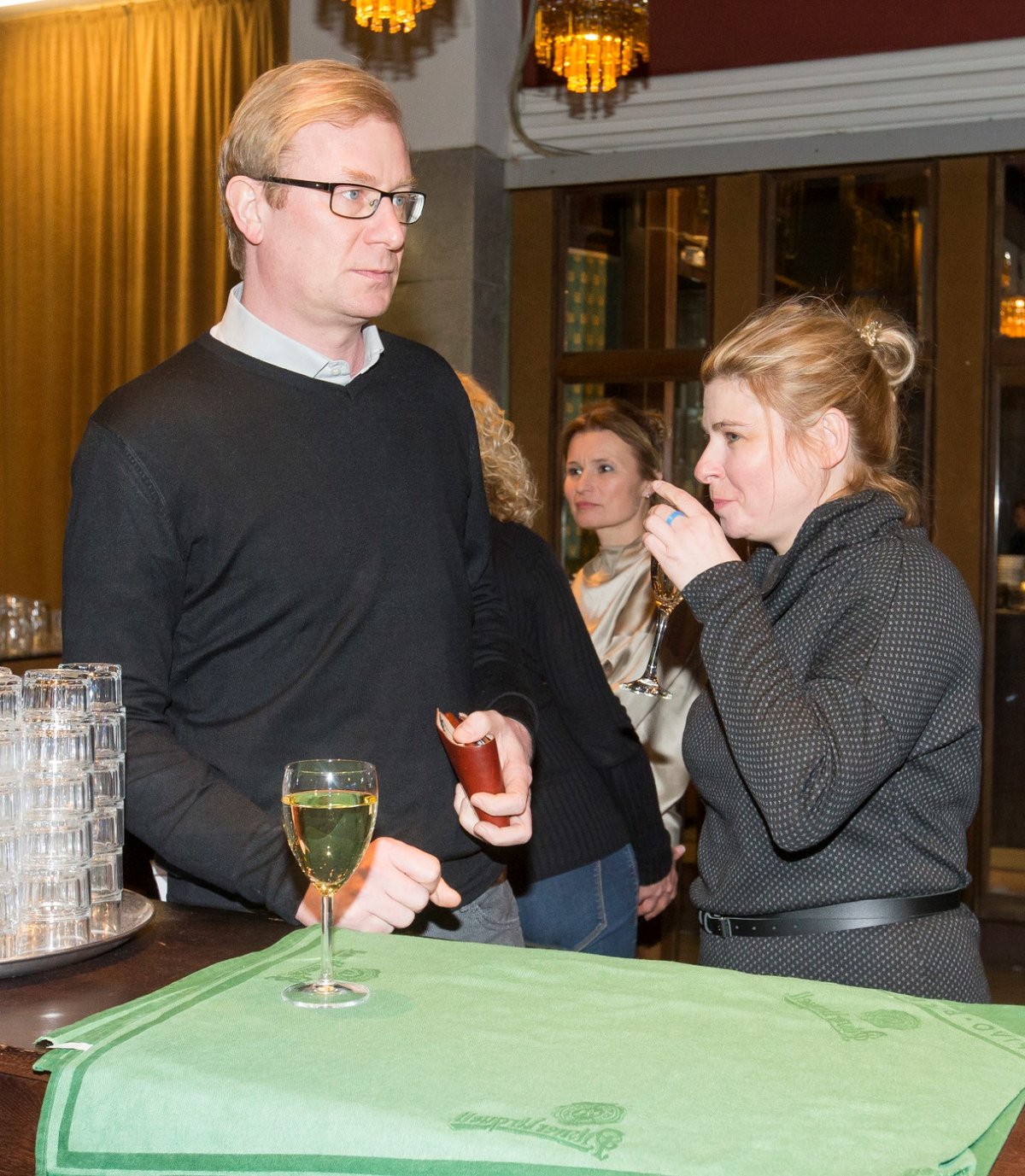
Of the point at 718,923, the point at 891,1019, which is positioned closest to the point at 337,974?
the point at 891,1019

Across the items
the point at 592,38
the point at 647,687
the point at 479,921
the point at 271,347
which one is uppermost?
the point at 592,38

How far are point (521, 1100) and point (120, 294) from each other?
6.23 meters

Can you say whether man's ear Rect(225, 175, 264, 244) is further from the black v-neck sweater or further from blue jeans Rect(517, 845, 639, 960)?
blue jeans Rect(517, 845, 639, 960)

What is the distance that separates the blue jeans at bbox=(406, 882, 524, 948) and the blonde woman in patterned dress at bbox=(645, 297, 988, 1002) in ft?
1.02

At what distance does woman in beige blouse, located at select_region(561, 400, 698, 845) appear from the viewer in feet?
11.8

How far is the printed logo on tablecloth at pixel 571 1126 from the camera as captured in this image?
99cm

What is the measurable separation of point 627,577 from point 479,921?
2.07m

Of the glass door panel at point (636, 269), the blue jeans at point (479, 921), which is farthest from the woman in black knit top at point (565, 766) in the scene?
the glass door panel at point (636, 269)

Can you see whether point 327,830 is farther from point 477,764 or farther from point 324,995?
point 477,764

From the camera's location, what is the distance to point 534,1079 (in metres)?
1.09

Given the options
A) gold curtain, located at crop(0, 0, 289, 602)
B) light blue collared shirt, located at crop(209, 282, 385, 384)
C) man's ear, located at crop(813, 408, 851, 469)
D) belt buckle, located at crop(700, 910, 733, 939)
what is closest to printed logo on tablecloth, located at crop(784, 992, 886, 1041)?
belt buckle, located at crop(700, 910, 733, 939)

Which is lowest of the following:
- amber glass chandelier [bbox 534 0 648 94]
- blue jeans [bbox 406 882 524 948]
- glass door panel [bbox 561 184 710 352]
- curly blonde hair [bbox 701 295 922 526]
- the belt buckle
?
blue jeans [bbox 406 882 524 948]

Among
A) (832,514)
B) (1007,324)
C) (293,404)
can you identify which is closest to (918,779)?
(832,514)

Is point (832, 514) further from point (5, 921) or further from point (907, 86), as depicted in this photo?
point (907, 86)
